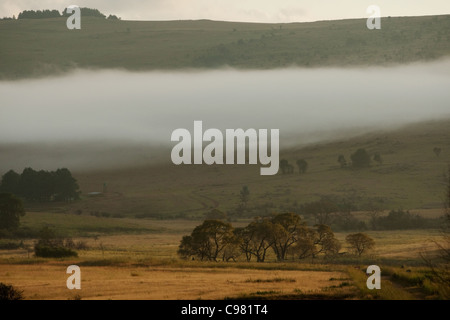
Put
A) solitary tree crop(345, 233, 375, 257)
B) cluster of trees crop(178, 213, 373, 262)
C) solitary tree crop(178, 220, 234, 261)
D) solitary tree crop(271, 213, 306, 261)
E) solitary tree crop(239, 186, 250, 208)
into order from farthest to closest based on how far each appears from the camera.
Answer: solitary tree crop(239, 186, 250, 208) → solitary tree crop(345, 233, 375, 257) → solitary tree crop(271, 213, 306, 261) → cluster of trees crop(178, 213, 373, 262) → solitary tree crop(178, 220, 234, 261)

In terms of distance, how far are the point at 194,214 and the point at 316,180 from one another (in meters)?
41.4

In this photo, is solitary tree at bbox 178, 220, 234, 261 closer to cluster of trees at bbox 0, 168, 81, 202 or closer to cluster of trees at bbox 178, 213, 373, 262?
cluster of trees at bbox 178, 213, 373, 262

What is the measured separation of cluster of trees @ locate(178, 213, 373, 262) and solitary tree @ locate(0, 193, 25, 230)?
47.1 meters

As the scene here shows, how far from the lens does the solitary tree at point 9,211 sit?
11856 centimetres

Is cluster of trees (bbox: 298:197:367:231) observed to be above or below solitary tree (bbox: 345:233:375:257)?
A: above

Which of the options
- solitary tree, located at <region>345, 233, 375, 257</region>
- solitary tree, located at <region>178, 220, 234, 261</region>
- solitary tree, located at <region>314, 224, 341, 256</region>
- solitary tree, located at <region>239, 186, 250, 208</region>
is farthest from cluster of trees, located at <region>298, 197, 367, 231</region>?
solitary tree, located at <region>178, 220, 234, 261</region>

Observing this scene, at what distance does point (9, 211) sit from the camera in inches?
4722

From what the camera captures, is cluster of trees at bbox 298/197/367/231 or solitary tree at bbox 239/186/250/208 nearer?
cluster of trees at bbox 298/197/367/231

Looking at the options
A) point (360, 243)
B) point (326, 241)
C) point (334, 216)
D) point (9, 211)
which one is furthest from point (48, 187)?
point (326, 241)

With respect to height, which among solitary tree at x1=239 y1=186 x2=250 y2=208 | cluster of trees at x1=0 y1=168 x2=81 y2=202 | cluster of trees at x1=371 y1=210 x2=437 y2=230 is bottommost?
cluster of trees at x1=371 y1=210 x2=437 y2=230

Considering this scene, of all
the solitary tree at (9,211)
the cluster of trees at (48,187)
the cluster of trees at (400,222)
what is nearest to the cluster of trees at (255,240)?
the solitary tree at (9,211)

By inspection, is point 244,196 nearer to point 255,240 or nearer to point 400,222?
point 400,222

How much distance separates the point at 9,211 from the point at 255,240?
176 feet

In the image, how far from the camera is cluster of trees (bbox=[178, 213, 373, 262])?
3039 inches
